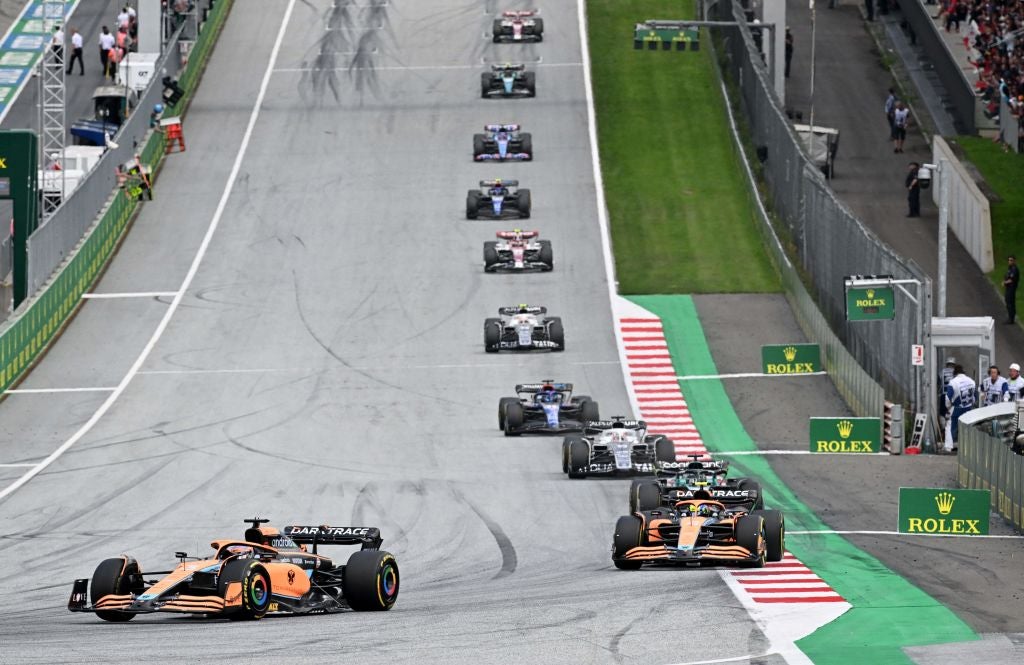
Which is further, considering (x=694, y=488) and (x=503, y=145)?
(x=503, y=145)

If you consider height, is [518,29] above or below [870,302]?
above

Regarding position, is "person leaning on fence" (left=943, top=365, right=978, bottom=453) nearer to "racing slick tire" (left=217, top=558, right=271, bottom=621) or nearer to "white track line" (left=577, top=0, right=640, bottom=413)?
"white track line" (left=577, top=0, right=640, bottom=413)

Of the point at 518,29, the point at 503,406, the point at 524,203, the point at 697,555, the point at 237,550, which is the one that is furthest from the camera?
the point at 518,29

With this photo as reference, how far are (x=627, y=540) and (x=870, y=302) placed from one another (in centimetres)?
1233

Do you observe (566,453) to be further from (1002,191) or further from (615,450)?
(1002,191)

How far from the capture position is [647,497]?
25156 mm

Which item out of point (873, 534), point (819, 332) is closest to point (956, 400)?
point (873, 534)

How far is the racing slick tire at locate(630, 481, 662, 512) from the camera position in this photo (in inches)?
989

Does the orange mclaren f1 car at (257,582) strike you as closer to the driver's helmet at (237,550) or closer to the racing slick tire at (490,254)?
the driver's helmet at (237,550)

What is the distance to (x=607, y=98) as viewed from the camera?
64875 millimetres

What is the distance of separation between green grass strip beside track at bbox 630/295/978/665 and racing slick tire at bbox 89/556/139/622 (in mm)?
6913

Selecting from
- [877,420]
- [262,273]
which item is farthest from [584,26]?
[877,420]

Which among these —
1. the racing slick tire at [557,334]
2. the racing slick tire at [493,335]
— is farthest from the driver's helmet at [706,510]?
the racing slick tire at [493,335]

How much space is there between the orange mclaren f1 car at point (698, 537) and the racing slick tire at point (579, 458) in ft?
20.9
